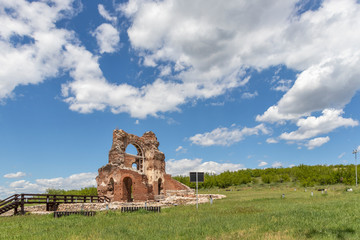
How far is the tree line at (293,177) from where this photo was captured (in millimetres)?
68188

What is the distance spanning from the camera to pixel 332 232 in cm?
902

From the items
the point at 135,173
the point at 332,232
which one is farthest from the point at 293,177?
the point at 332,232

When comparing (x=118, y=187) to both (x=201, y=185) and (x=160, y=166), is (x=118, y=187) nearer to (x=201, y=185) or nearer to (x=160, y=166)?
(x=160, y=166)

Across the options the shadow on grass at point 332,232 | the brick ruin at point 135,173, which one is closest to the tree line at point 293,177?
the brick ruin at point 135,173

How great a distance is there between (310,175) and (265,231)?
7114cm

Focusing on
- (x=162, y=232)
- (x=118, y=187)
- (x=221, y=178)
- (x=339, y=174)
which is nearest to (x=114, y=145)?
(x=118, y=187)

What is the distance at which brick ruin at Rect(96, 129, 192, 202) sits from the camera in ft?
106

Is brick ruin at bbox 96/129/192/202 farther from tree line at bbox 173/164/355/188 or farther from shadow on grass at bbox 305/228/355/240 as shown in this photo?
tree line at bbox 173/164/355/188

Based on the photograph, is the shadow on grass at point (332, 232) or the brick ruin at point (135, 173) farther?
the brick ruin at point (135, 173)

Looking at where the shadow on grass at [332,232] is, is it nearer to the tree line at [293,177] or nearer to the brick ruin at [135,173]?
the brick ruin at [135,173]

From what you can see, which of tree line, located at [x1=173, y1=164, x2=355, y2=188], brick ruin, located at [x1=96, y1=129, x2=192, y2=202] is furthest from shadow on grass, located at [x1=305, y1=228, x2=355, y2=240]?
tree line, located at [x1=173, y1=164, x2=355, y2=188]

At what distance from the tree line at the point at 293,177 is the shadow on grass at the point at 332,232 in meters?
62.4

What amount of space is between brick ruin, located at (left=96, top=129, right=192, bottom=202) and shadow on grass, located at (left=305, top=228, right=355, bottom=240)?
978 inches

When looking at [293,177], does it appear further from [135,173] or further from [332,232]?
[332,232]
